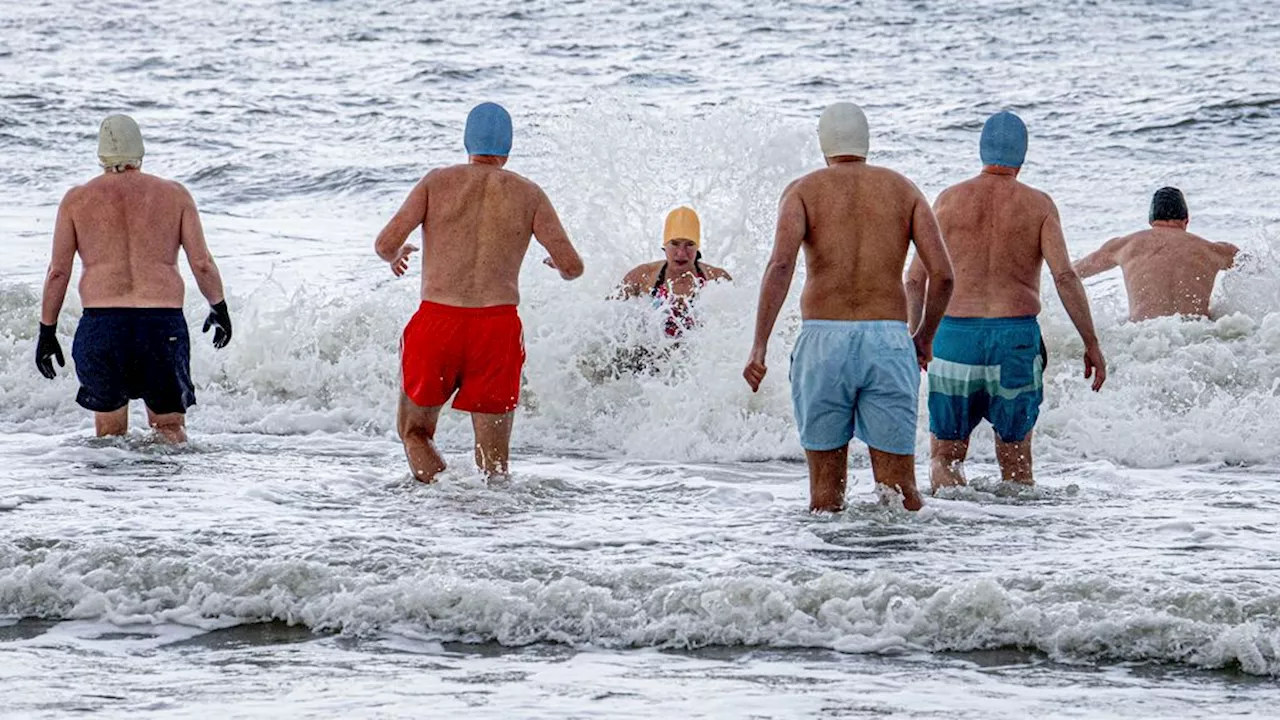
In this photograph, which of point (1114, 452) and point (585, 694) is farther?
point (1114, 452)

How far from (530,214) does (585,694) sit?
2950 mm

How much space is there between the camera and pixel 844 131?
20.1 feet

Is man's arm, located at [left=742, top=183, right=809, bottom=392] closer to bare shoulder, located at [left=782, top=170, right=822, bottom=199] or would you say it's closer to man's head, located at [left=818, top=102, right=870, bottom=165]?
bare shoulder, located at [left=782, top=170, right=822, bottom=199]

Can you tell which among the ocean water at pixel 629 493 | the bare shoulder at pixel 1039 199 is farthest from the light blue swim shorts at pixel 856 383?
the bare shoulder at pixel 1039 199

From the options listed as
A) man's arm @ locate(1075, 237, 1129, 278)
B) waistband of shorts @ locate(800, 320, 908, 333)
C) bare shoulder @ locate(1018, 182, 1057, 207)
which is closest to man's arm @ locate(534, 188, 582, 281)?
waistband of shorts @ locate(800, 320, 908, 333)

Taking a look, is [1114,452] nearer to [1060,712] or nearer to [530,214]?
[530,214]

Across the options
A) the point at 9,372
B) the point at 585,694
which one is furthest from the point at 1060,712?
the point at 9,372

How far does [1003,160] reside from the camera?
6891mm

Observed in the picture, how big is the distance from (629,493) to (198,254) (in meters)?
2.38

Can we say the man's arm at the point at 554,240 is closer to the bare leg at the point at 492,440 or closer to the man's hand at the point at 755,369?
the bare leg at the point at 492,440

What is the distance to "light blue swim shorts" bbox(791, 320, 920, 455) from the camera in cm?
603

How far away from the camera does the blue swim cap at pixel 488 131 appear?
6844 millimetres

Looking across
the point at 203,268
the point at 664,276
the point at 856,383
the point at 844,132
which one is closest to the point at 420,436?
the point at 203,268

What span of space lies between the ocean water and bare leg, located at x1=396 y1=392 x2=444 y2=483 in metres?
0.11
